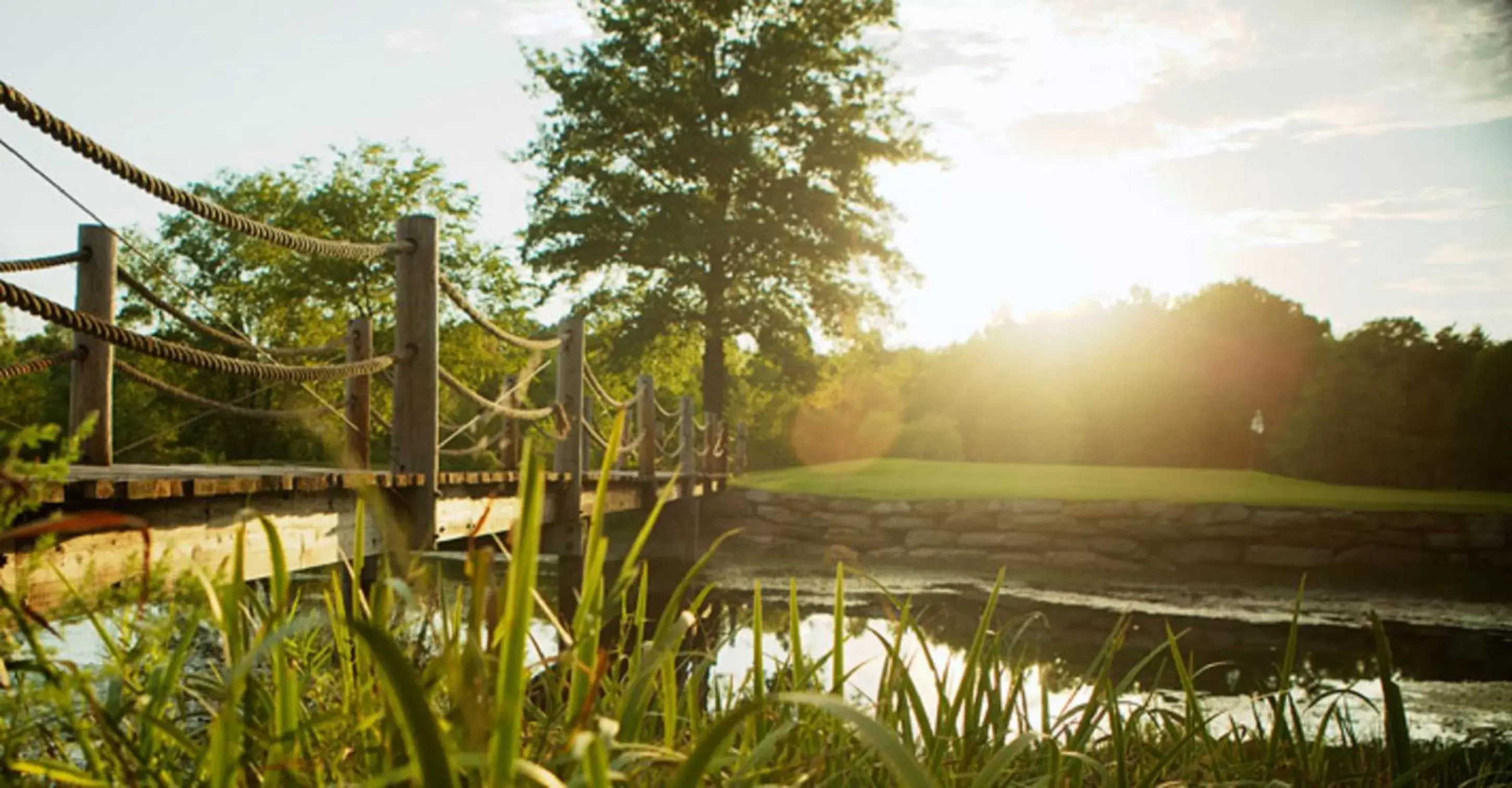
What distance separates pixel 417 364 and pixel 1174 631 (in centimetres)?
728

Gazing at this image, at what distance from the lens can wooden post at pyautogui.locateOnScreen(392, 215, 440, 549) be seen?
5090mm

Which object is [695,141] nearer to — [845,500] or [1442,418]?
[845,500]

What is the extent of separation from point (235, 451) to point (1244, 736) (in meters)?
25.6

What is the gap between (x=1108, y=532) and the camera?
14766 millimetres

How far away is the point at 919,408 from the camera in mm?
44938

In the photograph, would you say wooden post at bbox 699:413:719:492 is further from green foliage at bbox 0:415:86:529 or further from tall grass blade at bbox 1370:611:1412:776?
green foliage at bbox 0:415:86:529

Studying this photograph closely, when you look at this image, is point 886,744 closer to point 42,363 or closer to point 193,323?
point 193,323

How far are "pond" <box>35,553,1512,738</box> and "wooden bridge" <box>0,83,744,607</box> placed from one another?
849mm

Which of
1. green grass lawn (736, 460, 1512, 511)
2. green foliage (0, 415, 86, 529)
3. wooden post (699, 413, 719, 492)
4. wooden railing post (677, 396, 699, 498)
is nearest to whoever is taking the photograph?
green foliage (0, 415, 86, 529)

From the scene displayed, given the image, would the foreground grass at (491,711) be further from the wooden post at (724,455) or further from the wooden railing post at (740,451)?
the wooden railing post at (740,451)

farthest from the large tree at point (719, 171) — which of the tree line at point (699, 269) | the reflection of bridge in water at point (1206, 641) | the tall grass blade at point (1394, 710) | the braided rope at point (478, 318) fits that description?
the tall grass blade at point (1394, 710)

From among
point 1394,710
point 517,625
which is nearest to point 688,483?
point 1394,710

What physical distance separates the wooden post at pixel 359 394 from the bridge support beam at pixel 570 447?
128cm

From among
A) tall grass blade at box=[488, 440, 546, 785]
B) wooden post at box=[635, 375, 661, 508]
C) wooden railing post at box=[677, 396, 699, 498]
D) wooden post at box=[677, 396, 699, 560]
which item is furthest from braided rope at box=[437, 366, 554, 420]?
wooden railing post at box=[677, 396, 699, 498]
